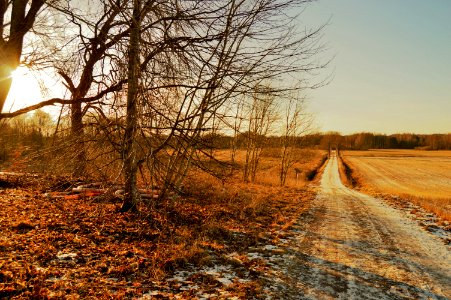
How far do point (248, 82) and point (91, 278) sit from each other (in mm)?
3417

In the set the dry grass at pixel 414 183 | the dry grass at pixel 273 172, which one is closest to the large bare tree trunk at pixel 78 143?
the dry grass at pixel 273 172

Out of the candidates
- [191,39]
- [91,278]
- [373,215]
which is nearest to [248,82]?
[191,39]

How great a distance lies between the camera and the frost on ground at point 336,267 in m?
4.47

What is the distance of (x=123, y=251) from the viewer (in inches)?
207

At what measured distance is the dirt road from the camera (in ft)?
15.0

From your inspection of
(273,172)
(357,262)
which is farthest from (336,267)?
(273,172)

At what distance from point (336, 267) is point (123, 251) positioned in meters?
3.61

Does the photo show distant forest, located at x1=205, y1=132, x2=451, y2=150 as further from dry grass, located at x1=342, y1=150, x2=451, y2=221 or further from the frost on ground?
the frost on ground

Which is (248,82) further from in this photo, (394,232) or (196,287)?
(394,232)

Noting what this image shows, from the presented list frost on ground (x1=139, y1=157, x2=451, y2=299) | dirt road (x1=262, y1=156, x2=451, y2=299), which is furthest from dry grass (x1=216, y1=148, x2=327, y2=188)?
frost on ground (x1=139, y1=157, x2=451, y2=299)

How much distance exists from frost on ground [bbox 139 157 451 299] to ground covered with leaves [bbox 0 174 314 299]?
0.17 feet

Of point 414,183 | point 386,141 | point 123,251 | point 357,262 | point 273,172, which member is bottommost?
point 414,183

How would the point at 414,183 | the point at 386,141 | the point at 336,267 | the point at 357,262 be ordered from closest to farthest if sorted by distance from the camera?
the point at 336,267, the point at 357,262, the point at 414,183, the point at 386,141

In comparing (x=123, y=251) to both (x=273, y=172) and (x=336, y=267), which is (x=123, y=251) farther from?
(x=273, y=172)
